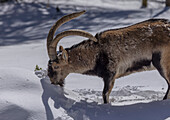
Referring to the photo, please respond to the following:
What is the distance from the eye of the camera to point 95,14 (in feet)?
46.9

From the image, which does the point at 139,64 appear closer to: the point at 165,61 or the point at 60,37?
the point at 165,61

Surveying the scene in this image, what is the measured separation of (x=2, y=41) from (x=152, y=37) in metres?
7.25

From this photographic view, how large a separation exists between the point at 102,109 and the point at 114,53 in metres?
0.99

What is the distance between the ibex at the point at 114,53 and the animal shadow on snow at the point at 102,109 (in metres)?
0.53

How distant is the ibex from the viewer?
4.66 meters

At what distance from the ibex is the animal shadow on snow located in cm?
53

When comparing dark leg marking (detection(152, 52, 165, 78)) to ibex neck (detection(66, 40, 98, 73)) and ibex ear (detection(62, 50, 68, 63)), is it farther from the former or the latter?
ibex ear (detection(62, 50, 68, 63))

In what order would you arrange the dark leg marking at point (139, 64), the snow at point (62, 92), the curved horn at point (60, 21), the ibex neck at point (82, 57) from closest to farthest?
1. the snow at point (62, 92)
2. the curved horn at point (60, 21)
3. the dark leg marking at point (139, 64)
4. the ibex neck at point (82, 57)

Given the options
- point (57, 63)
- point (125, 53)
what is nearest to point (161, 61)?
point (125, 53)

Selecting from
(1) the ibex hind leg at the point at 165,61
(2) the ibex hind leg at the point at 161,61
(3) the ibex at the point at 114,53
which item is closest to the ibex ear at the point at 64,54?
(3) the ibex at the point at 114,53

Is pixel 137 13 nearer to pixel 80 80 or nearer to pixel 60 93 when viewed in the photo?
pixel 80 80

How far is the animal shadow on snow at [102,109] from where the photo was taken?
394 cm

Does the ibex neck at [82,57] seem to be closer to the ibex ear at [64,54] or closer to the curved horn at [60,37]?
the ibex ear at [64,54]

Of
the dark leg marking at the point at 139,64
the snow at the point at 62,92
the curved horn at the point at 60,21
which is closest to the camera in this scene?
the snow at the point at 62,92
